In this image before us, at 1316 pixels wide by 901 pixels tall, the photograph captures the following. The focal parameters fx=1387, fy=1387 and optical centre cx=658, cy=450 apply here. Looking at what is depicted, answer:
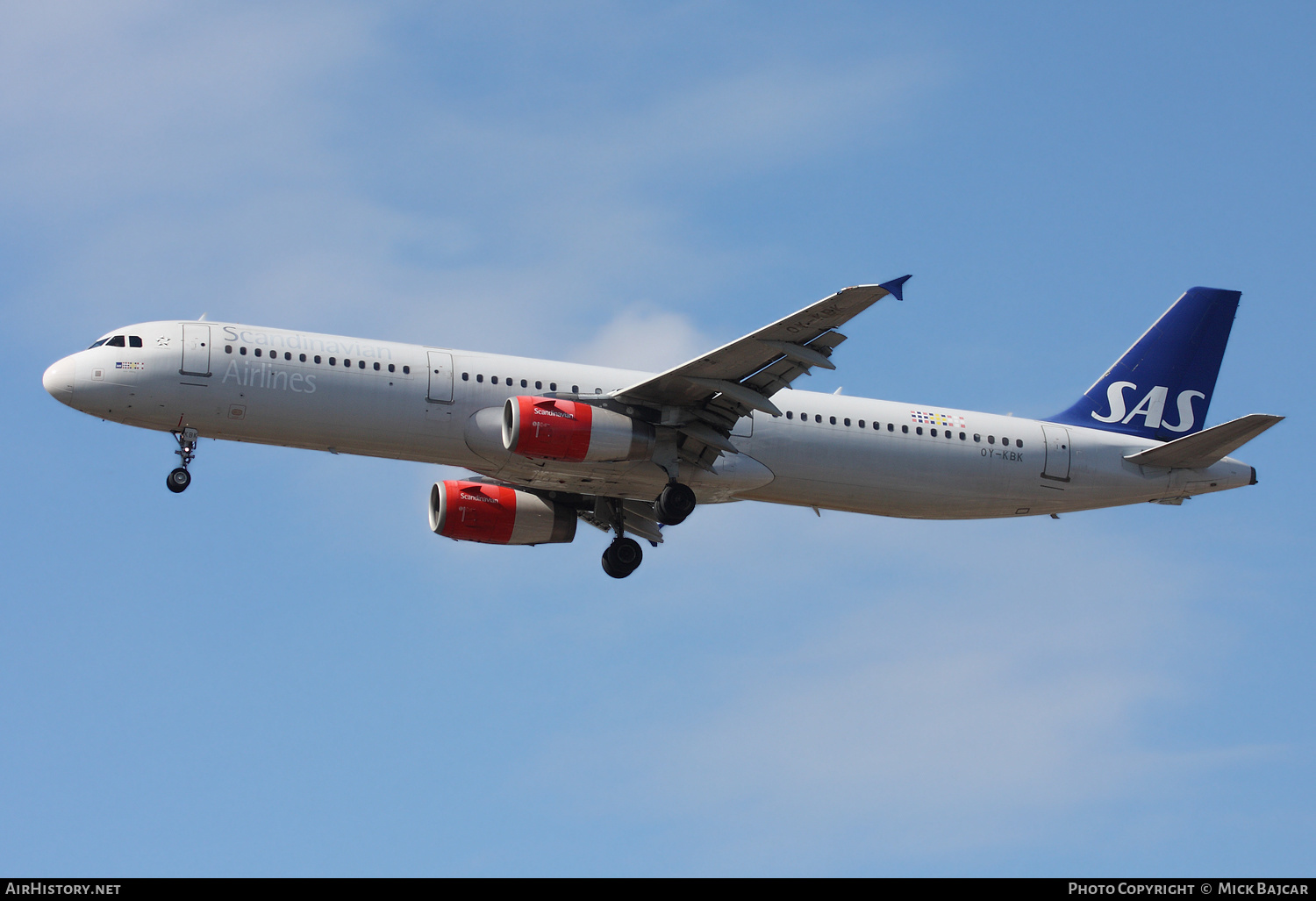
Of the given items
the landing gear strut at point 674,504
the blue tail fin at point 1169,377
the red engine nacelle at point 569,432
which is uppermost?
the blue tail fin at point 1169,377

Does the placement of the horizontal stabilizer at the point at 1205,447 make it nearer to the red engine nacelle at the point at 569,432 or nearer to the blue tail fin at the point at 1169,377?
the blue tail fin at the point at 1169,377

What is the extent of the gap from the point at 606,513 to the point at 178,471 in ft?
39.2

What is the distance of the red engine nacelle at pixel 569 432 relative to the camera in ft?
106

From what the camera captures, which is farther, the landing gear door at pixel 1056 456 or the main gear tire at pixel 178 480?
the landing gear door at pixel 1056 456

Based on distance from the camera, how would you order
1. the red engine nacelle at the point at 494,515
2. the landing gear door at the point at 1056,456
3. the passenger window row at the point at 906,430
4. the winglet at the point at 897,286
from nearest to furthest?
the winglet at the point at 897,286 → the passenger window row at the point at 906,430 → the landing gear door at the point at 1056,456 → the red engine nacelle at the point at 494,515

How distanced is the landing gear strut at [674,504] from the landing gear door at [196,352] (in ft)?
37.2

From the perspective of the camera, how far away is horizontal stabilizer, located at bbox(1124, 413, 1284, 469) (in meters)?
35.0

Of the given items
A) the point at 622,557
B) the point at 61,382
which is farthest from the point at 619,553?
the point at 61,382

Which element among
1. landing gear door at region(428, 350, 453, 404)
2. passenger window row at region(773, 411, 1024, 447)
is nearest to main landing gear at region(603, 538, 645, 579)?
passenger window row at region(773, 411, 1024, 447)

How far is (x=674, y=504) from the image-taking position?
34.7 metres

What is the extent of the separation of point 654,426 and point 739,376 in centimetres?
255

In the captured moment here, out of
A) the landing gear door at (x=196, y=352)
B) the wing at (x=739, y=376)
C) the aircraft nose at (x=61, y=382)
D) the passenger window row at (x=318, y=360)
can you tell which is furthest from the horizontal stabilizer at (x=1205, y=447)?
the aircraft nose at (x=61, y=382)

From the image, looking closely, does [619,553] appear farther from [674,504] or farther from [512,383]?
[512,383]
